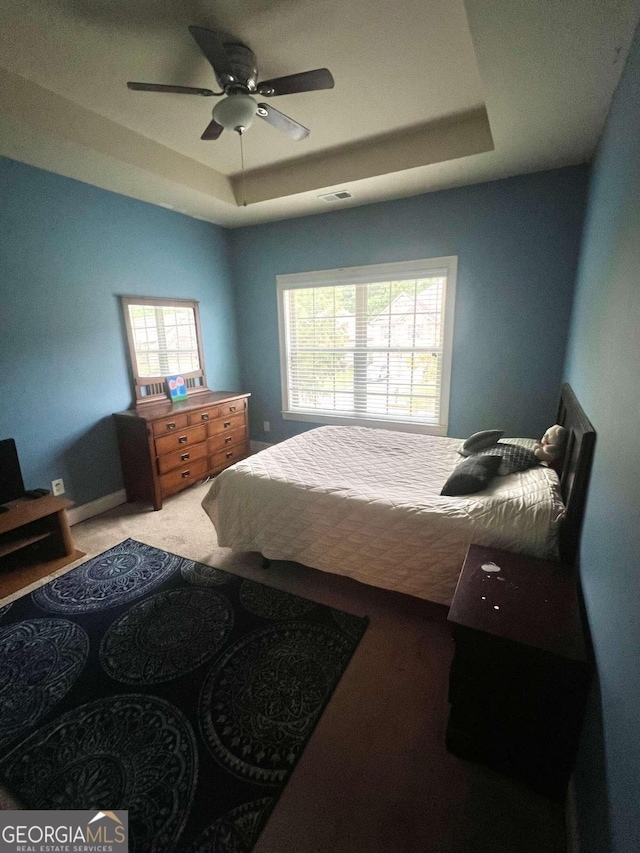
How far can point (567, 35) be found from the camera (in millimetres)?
1460

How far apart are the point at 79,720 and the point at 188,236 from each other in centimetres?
394

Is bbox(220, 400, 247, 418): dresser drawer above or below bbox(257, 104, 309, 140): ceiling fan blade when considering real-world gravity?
below

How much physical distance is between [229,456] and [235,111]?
296 centimetres

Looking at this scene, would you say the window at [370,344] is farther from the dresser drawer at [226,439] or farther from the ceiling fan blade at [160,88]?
the ceiling fan blade at [160,88]

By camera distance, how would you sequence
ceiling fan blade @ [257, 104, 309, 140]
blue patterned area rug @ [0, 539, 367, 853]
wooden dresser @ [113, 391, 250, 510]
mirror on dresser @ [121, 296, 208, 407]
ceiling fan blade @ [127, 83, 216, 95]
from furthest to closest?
mirror on dresser @ [121, 296, 208, 407] → wooden dresser @ [113, 391, 250, 510] → ceiling fan blade @ [257, 104, 309, 140] → ceiling fan blade @ [127, 83, 216, 95] → blue patterned area rug @ [0, 539, 367, 853]

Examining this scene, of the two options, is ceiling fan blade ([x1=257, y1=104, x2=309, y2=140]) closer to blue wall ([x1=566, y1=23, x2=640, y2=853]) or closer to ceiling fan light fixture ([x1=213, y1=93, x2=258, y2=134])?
ceiling fan light fixture ([x1=213, y1=93, x2=258, y2=134])

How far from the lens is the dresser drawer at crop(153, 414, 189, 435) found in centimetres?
315

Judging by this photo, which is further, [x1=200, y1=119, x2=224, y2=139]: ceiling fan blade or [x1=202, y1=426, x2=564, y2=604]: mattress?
[x1=200, y1=119, x2=224, y2=139]: ceiling fan blade

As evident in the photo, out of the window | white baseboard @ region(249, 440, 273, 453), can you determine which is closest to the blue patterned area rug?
the window

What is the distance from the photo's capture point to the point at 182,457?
3.43m

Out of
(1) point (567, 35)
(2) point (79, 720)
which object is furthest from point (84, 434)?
(1) point (567, 35)

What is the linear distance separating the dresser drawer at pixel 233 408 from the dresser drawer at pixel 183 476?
1.79 ft

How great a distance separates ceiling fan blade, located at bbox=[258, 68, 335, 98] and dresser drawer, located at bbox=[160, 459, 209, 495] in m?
2.80

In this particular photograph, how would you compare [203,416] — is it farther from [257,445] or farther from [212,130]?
[212,130]
